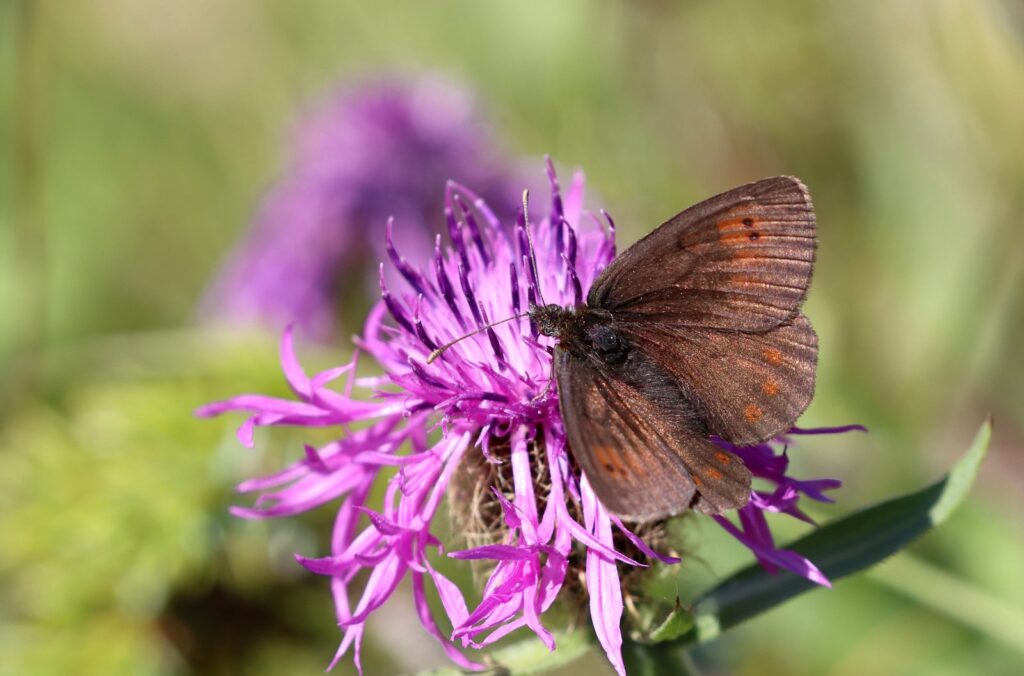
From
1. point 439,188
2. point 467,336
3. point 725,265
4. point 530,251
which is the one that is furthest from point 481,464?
point 439,188

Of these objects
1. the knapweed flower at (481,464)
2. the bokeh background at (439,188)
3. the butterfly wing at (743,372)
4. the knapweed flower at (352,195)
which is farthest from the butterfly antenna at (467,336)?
the knapweed flower at (352,195)

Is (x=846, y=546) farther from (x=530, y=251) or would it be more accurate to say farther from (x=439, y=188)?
(x=439, y=188)

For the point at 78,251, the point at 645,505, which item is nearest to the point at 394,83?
the point at 78,251

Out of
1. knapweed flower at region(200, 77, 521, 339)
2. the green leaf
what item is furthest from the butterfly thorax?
knapweed flower at region(200, 77, 521, 339)

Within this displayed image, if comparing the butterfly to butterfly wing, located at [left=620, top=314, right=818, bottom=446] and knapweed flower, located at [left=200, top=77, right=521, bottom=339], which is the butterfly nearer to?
butterfly wing, located at [left=620, top=314, right=818, bottom=446]

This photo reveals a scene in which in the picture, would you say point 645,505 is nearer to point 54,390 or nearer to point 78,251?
point 54,390
